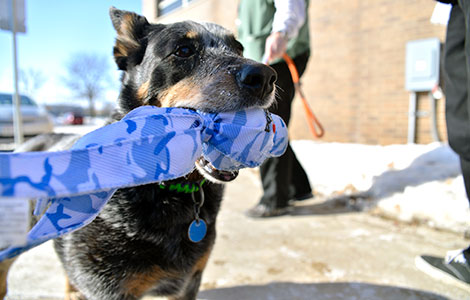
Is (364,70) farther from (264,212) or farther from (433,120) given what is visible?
(264,212)

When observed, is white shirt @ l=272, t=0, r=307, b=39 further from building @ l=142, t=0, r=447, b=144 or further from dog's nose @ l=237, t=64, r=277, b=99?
building @ l=142, t=0, r=447, b=144

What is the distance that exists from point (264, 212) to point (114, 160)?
2835 millimetres

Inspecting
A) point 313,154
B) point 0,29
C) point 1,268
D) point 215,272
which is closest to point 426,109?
point 313,154

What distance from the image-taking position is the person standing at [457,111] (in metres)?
2.03

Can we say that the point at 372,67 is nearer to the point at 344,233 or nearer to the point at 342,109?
the point at 342,109

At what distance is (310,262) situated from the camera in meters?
2.39

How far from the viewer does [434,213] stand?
3.07m

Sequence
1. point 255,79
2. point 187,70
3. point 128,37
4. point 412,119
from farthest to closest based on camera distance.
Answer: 1. point 412,119
2. point 128,37
3. point 187,70
4. point 255,79

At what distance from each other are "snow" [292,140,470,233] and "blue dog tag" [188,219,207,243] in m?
2.54

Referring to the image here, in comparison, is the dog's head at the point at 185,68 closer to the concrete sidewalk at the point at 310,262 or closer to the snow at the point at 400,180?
the concrete sidewalk at the point at 310,262

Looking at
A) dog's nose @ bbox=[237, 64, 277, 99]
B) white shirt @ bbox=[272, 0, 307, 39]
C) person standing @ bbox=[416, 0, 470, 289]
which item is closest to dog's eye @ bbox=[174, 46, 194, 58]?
dog's nose @ bbox=[237, 64, 277, 99]

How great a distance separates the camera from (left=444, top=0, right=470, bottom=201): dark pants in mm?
2043

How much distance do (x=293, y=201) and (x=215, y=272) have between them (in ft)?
6.49

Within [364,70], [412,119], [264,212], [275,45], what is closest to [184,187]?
[275,45]
